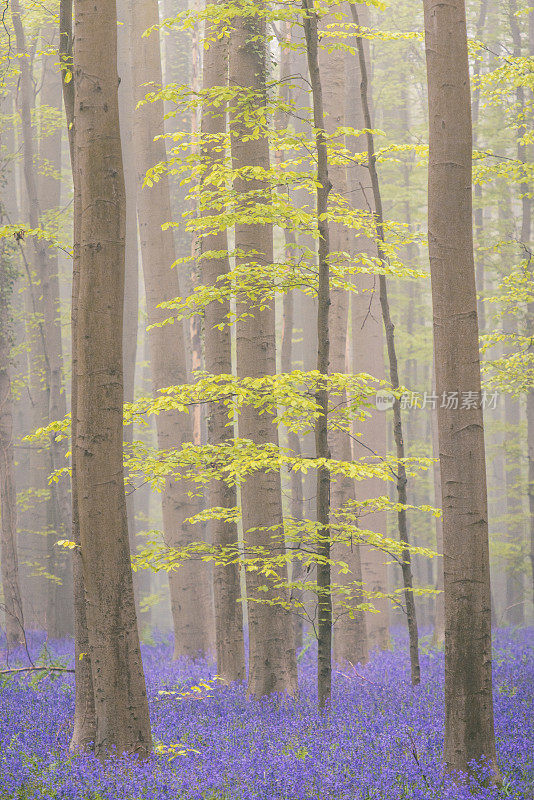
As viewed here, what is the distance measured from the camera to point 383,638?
1712 centimetres

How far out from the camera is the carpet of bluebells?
5.48m

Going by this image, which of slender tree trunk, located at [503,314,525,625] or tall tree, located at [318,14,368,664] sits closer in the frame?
tall tree, located at [318,14,368,664]

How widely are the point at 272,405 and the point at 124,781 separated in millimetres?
3960

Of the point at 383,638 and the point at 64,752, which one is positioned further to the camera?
the point at 383,638

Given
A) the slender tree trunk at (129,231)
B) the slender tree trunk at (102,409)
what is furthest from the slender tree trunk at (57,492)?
the slender tree trunk at (102,409)

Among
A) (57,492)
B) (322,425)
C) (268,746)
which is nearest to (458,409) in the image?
(322,425)

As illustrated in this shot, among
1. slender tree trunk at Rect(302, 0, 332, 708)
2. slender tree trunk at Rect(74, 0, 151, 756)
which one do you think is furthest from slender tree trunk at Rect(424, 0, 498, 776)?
slender tree trunk at Rect(74, 0, 151, 756)

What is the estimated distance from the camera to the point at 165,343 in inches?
581

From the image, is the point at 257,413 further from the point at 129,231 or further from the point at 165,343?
the point at 129,231

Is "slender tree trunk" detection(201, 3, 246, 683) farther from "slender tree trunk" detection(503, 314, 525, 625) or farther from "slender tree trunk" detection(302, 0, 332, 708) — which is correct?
"slender tree trunk" detection(503, 314, 525, 625)

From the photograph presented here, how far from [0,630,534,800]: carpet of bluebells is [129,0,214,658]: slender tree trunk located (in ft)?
12.7

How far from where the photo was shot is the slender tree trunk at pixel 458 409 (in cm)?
609

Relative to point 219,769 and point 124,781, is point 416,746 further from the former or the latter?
point 124,781

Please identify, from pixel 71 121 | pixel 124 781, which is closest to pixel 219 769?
pixel 124 781
